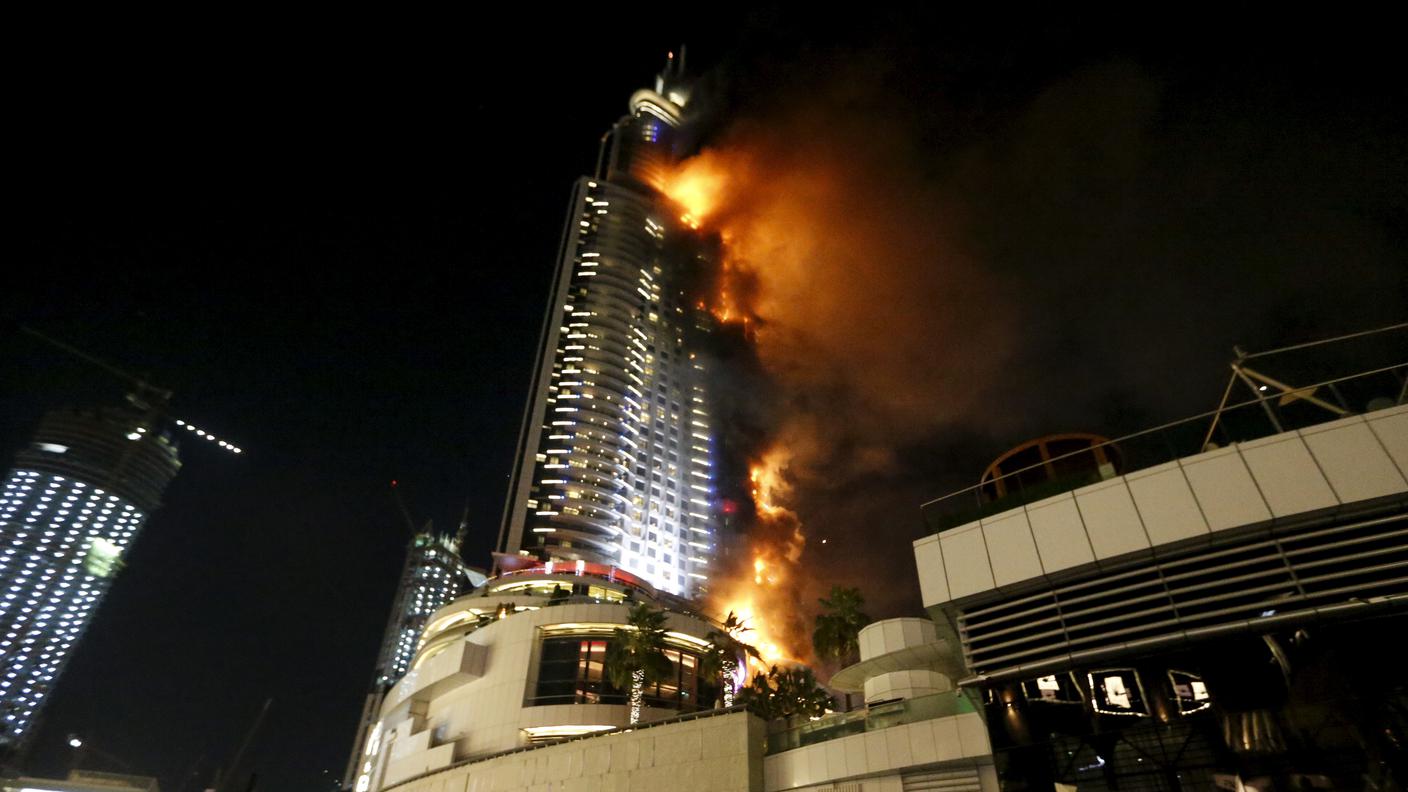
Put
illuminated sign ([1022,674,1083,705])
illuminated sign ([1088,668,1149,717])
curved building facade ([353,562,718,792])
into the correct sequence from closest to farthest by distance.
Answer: illuminated sign ([1088,668,1149,717]) → illuminated sign ([1022,674,1083,705]) → curved building facade ([353,562,718,792])

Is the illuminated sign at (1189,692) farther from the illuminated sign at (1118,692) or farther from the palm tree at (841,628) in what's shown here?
the palm tree at (841,628)

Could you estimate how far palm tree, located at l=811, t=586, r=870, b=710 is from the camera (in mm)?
45688

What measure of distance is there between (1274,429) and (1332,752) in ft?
23.0

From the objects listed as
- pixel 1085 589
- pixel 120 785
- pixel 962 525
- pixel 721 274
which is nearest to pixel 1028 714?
pixel 1085 589

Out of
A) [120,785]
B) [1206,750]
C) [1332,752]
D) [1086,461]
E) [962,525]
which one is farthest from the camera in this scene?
[120,785]

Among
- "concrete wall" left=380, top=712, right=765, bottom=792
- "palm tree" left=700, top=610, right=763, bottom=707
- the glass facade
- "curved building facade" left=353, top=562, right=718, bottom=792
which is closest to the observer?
"concrete wall" left=380, top=712, right=765, bottom=792

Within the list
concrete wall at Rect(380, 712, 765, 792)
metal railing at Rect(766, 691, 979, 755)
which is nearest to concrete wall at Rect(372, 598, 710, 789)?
concrete wall at Rect(380, 712, 765, 792)

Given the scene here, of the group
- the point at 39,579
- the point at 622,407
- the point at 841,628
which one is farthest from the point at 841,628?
the point at 39,579

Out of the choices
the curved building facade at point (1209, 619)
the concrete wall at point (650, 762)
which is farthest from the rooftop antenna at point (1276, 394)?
the concrete wall at point (650, 762)

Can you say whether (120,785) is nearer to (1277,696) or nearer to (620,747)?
(620,747)

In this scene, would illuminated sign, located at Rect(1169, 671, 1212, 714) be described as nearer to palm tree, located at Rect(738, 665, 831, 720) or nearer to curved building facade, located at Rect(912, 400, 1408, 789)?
curved building facade, located at Rect(912, 400, 1408, 789)

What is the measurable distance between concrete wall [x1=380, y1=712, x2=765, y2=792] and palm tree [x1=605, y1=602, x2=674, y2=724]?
981 cm

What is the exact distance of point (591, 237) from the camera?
139000 mm

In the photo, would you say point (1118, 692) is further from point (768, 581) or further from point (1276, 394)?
point (768, 581)
